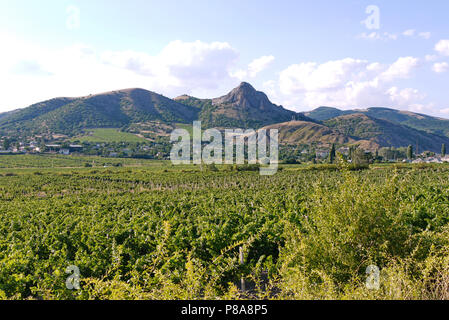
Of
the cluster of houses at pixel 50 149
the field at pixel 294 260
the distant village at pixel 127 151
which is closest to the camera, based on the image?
the field at pixel 294 260

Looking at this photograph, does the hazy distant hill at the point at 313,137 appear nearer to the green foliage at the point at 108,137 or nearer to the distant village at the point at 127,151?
the distant village at the point at 127,151

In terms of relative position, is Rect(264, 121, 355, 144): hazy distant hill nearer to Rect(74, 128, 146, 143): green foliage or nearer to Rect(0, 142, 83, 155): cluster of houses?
Rect(74, 128, 146, 143): green foliage

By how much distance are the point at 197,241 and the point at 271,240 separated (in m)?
3.15

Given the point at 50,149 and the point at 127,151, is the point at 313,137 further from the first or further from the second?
the point at 50,149

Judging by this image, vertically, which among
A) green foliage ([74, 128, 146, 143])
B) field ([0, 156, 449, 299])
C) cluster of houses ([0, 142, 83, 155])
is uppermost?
green foliage ([74, 128, 146, 143])

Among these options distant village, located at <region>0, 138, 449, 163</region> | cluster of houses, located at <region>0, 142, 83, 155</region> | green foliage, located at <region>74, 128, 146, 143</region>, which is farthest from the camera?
green foliage, located at <region>74, 128, 146, 143</region>

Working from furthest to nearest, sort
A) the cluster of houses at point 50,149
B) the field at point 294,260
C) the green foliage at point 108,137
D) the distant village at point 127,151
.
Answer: the green foliage at point 108,137, the cluster of houses at point 50,149, the distant village at point 127,151, the field at point 294,260

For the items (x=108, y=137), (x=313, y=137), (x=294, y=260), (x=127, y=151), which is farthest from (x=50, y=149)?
(x=294, y=260)

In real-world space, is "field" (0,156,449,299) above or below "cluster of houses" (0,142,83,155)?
below

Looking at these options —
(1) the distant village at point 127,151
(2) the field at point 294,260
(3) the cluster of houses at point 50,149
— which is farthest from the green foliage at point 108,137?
(2) the field at point 294,260

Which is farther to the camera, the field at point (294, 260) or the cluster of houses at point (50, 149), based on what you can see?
the cluster of houses at point (50, 149)

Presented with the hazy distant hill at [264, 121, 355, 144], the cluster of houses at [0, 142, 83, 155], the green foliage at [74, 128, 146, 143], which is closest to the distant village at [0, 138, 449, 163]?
A: the cluster of houses at [0, 142, 83, 155]

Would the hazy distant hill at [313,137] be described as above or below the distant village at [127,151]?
above
